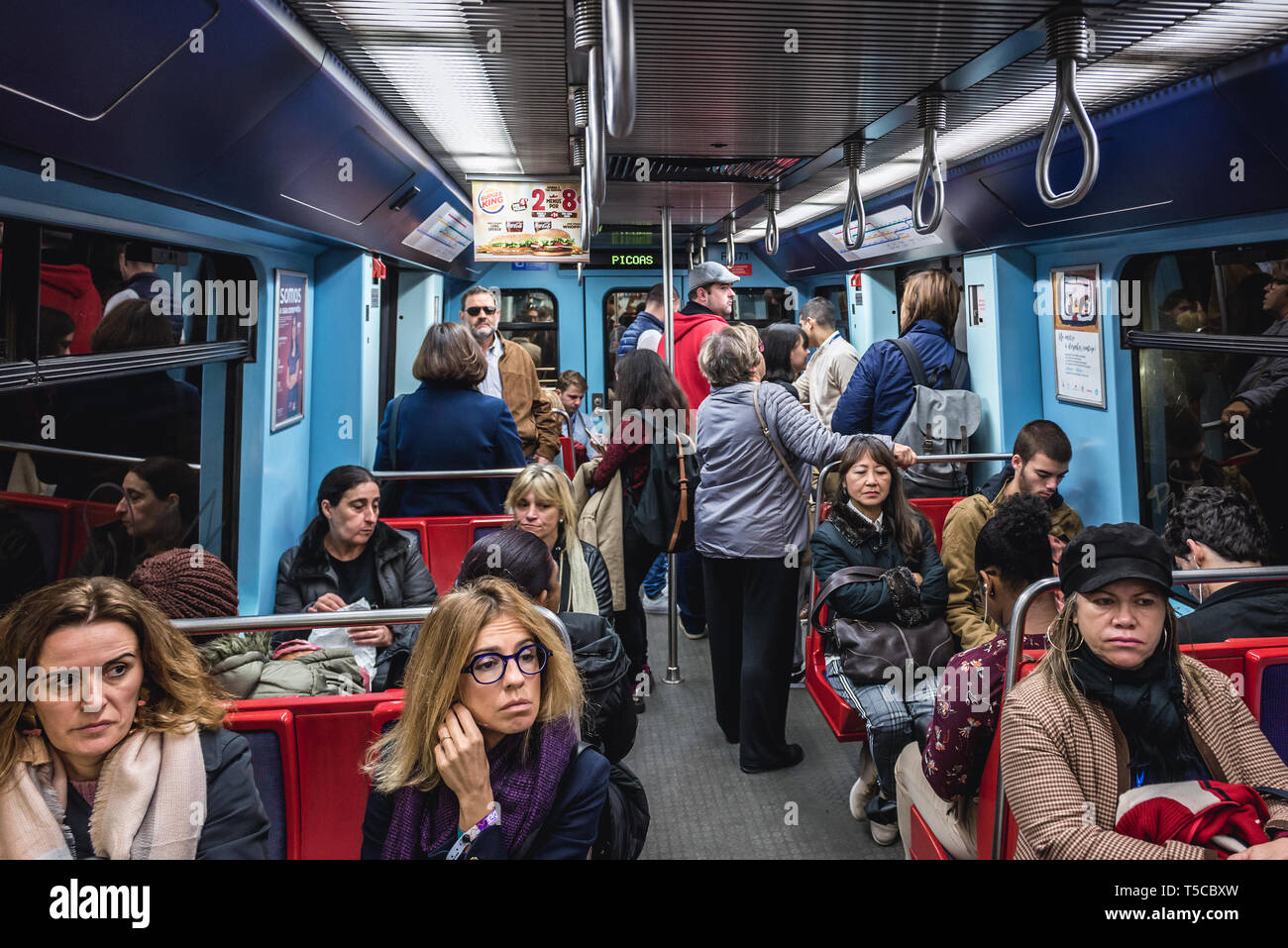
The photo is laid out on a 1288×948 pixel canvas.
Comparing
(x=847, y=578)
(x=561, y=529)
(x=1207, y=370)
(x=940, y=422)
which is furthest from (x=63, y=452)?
(x=1207, y=370)

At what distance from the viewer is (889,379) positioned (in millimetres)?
4895

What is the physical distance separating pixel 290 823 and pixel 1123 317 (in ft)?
13.9

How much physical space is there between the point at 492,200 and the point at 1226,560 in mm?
3994

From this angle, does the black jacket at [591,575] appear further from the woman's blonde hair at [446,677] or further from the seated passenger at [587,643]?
the woman's blonde hair at [446,677]

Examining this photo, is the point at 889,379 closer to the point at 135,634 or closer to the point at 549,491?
the point at 549,491

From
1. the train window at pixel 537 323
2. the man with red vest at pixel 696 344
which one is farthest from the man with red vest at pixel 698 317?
the train window at pixel 537 323

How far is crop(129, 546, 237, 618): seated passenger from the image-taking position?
2395 millimetres

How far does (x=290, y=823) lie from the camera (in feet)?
7.43

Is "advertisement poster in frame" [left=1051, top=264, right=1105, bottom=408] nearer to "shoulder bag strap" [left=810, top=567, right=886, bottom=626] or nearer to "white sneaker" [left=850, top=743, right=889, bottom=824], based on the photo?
"shoulder bag strap" [left=810, top=567, right=886, bottom=626]

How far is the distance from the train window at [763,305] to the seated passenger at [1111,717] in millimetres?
9174

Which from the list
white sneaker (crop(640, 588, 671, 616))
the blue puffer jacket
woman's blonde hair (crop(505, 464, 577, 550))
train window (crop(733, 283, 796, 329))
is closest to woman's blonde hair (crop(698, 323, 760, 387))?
woman's blonde hair (crop(505, 464, 577, 550))

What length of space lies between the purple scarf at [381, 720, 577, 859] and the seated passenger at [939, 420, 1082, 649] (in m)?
2.00

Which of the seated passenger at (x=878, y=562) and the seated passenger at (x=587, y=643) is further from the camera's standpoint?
the seated passenger at (x=878, y=562)

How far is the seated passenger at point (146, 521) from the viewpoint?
9.71ft
